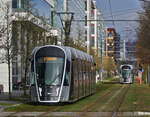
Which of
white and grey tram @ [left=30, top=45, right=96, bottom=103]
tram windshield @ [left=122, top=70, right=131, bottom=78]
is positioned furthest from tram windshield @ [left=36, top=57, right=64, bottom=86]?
tram windshield @ [left=122, top=70, right=131, bottom=78]

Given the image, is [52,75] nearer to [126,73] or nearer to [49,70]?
[49,70]

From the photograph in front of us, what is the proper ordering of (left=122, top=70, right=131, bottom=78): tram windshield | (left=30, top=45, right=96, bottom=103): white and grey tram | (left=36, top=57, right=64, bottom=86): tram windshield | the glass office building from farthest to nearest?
(left=122, top=70, right=131, bottom=78): tram windshield, the glass office building, (left=36, top=57, right=64, bottom=86): tram windshield, (left=30, top=45, right=96, bottom=103): white and grey tram

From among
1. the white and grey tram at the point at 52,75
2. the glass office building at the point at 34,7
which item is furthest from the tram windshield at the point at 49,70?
the glass office building at the point at 34,7

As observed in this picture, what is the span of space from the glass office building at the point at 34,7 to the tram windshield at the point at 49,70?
886cm

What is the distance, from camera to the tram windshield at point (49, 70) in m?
22.4

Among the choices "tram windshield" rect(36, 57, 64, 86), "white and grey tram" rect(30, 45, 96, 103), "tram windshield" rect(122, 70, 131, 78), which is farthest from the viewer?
"tram windshield" rect(122, 70, 131, 78)

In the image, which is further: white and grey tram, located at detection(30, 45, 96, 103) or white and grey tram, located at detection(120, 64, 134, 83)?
white and grey tram, located at detection(120, 64, 134, 83)

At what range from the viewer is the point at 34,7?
33750 millimetres

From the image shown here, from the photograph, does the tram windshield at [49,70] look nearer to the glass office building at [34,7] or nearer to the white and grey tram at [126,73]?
the glass office building at [34,7]

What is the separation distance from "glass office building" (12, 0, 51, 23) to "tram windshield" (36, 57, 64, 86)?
29.1ft

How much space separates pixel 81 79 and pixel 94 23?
136 meters

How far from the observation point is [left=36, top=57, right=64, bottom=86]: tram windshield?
2242 centimetres

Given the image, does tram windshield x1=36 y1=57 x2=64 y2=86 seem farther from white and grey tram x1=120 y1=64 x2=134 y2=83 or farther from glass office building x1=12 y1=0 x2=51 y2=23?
white and grey tram x1=120 y1=64 x2=134 y2=83

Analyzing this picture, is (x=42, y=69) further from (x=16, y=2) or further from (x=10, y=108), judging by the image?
(x=16, y=2)
